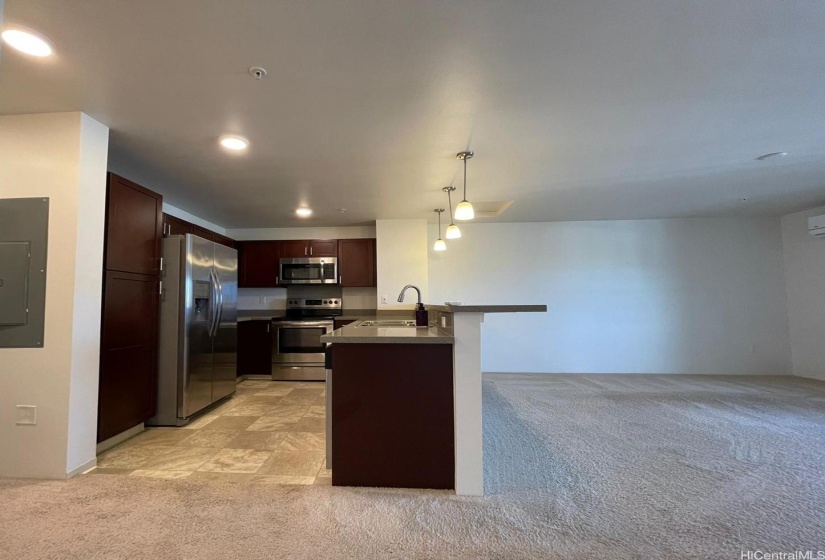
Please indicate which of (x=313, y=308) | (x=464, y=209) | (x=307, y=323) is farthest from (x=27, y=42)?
(x=313, y=308)

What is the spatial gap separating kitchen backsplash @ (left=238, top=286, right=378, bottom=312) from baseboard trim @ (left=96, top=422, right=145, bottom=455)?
95.4 inches

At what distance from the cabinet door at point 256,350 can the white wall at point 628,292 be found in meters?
2.50

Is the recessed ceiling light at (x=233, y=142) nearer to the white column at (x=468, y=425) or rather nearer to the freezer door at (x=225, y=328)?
the freezer door at (x=225, y=328)

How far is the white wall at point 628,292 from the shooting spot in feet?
14.9

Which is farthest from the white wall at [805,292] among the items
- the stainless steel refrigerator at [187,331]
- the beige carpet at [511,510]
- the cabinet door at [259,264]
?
the stainless steel refrigerator at [187,331]

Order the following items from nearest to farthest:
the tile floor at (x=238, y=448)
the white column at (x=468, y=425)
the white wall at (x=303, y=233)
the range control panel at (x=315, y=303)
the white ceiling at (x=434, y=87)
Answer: the white ceiling at (x=434, y=87) < the white column at (x=468, y=425) < the tile floor at (x=238, y=448) < the range control panel at (x=315, y=303) < the white wall at (x=303, y=233)

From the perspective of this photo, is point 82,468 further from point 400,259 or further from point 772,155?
point 772,155

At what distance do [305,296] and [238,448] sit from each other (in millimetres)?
2810

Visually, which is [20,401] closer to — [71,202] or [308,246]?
[71,202]

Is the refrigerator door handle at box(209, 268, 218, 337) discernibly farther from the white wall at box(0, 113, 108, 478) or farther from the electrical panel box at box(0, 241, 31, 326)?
the electrical panel box at box(0, 241, 31, 326)

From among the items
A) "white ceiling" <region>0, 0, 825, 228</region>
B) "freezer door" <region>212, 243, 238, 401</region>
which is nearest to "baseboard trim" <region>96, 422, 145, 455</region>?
"freezer door" <region>212, 243, 238, 401</region>

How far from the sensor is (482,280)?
15.8ft

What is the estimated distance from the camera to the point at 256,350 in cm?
443

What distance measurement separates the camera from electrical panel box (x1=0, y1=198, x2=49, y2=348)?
1884mm
